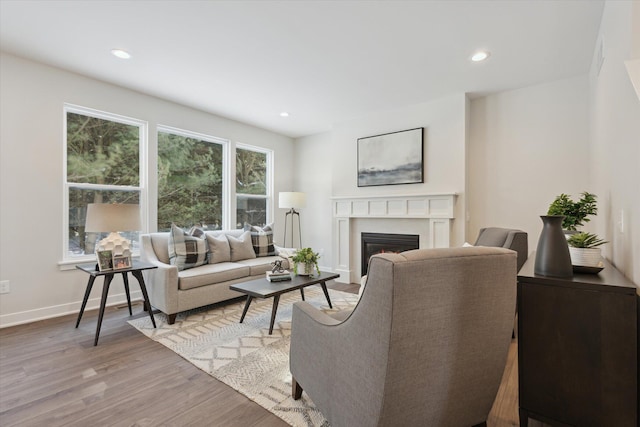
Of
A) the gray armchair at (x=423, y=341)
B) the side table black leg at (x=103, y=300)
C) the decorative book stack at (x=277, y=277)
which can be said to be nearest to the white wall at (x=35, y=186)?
the side table black leg at (x=103, y=300)

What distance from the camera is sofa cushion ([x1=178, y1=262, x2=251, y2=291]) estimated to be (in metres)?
3.14

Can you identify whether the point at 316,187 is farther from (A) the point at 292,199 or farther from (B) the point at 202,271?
(B) the point at 202,271

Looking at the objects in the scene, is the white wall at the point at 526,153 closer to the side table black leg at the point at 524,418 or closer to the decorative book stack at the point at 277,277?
the decorative book stack at the point at 277,277

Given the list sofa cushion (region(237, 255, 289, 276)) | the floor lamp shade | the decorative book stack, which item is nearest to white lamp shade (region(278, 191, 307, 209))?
sofa cushion (region(237, 255, 289, 276))

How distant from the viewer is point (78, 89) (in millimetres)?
3445

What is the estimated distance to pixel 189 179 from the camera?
4590 millimetres

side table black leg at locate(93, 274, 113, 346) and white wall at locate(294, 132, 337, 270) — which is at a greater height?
white wall at locate(294, 132, 337, 270)

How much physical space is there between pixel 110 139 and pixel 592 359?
184 inches

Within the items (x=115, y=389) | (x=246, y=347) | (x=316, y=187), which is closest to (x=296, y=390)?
(x=246, y=347)

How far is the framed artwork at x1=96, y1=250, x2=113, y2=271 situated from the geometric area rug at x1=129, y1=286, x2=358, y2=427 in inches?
25.3

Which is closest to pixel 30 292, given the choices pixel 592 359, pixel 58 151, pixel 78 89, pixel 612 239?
pixel 58 151

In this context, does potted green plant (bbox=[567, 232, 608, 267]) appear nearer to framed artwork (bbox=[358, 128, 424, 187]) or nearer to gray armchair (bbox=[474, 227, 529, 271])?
gray armchair (bbox=[474, 227, 529, 271])

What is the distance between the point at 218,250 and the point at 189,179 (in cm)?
137

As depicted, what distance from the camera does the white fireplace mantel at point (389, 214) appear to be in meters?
4.04
